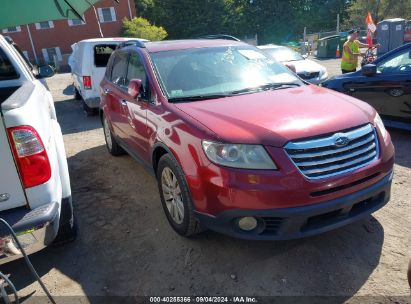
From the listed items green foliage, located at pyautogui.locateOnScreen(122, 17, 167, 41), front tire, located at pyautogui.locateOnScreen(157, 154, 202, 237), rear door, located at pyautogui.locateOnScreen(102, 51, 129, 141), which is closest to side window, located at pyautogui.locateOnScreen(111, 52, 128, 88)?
rear door, located at pyautogui.locateOnScreen(102, 51, 129, 141)

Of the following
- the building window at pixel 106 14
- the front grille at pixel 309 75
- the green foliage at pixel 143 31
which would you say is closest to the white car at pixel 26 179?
the front grille at pixel 309 75

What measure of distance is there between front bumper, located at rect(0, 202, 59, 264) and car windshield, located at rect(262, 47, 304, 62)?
8.99 m

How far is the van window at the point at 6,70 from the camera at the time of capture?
381cm

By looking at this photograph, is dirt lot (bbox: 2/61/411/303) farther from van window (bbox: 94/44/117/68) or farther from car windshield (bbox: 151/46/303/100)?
van window (bbox: 94/44/117/68)

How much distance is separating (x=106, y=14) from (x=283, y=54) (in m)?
32.8

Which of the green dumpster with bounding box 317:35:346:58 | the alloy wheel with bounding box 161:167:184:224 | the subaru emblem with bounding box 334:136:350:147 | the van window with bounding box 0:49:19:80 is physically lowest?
the green dumpster with bounding box 317:35:346:58

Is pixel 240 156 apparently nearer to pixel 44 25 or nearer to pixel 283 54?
pixel 283 54

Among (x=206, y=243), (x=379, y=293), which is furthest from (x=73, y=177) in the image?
(x=379, y=293)

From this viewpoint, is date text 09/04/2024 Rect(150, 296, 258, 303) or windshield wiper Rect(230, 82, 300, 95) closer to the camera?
date text 09/04/2024 Rect(150, 296, 258, 303)

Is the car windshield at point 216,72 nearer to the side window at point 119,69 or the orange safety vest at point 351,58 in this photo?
the side window at point 119,69

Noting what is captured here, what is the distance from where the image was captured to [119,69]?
5121mm

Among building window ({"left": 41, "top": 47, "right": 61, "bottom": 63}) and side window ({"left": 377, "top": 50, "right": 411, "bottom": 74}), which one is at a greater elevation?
side window ({"left": 377, "top": 50, "right": 411, "bottom": 74})

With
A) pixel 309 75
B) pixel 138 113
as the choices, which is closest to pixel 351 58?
pixel 309 75

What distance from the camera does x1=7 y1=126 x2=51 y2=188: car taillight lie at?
2406 millimetres
